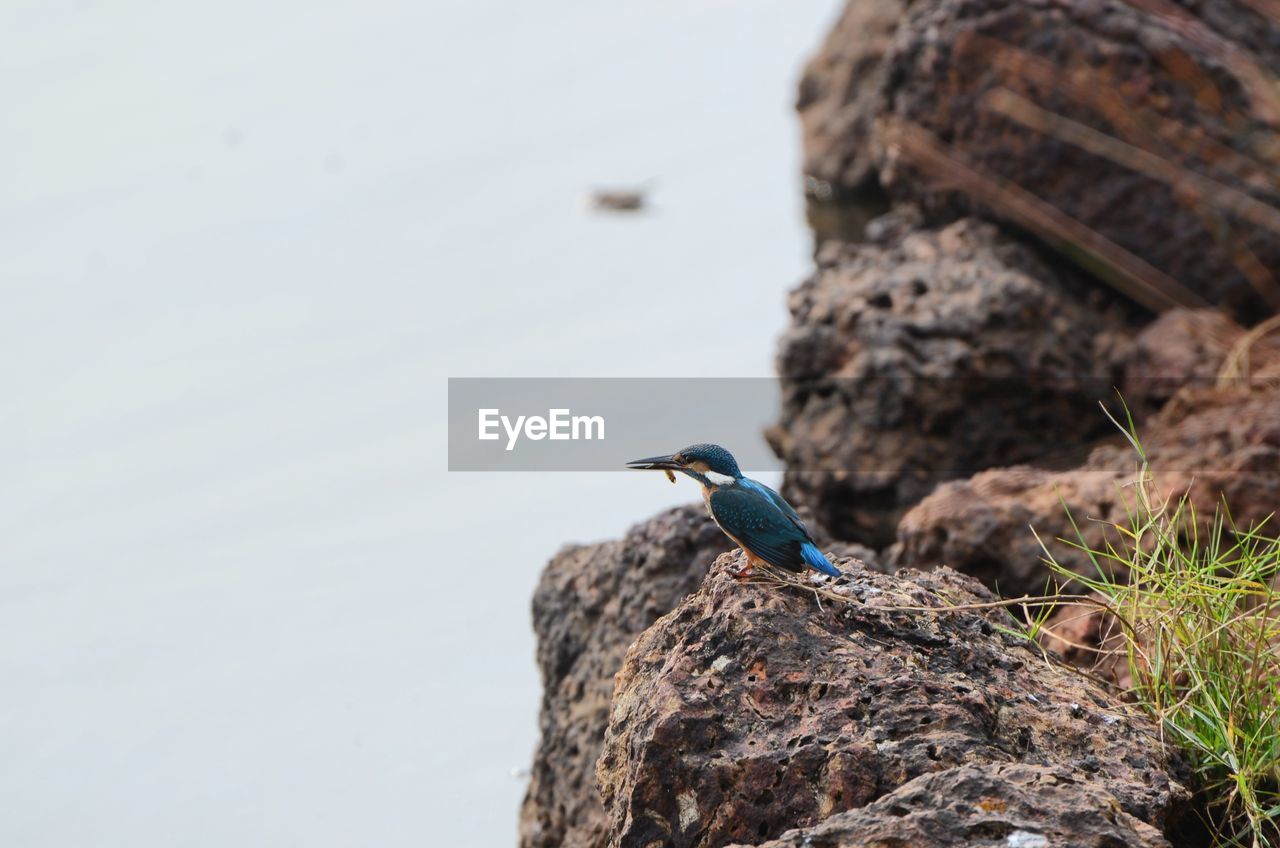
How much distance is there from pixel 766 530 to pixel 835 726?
31 centimetres

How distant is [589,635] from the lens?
3410mm

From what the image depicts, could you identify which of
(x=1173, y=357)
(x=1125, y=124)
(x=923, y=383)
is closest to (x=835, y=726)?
(x=923, y=383)

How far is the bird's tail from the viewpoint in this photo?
7.76 ft

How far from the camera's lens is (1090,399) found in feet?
14.9

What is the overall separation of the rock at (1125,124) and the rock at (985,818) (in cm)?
298

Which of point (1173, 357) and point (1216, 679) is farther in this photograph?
point (1173, 357)

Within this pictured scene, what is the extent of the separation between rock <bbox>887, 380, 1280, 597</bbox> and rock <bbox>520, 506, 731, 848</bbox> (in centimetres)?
67

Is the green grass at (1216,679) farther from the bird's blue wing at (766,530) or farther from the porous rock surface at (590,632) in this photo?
the porous rock surface at (590,632)

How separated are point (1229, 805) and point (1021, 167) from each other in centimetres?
306

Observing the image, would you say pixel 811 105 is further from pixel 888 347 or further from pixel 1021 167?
pixel 888 347

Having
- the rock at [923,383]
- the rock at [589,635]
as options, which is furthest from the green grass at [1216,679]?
the rock at [923,383]

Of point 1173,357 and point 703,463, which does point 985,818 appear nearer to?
point 703,463

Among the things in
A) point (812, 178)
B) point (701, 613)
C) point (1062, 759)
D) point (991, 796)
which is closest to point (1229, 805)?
point (1062, 759)

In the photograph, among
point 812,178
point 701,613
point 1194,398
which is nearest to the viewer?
point 701,613
